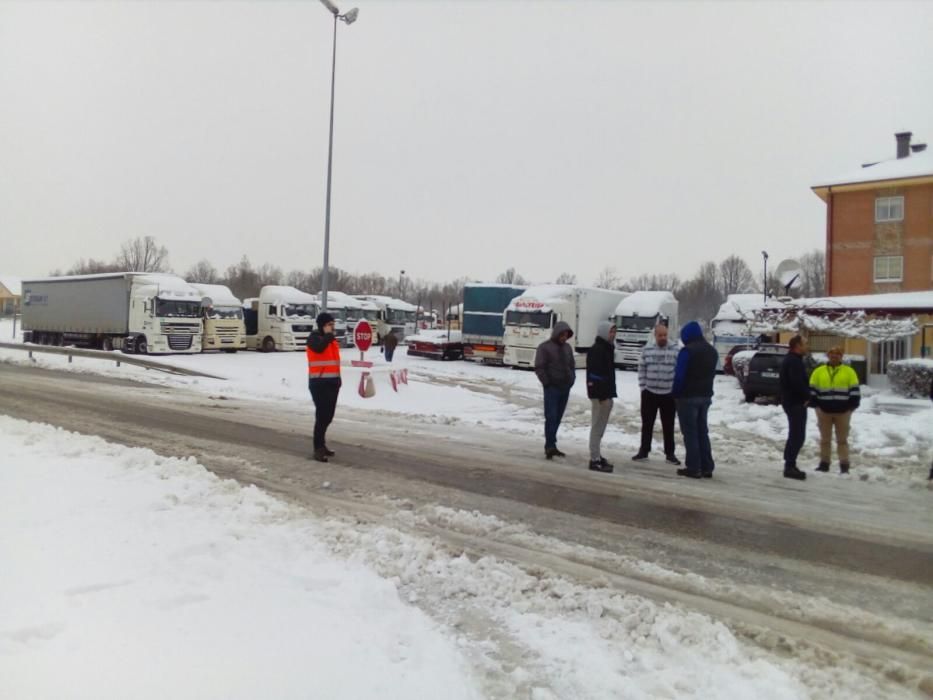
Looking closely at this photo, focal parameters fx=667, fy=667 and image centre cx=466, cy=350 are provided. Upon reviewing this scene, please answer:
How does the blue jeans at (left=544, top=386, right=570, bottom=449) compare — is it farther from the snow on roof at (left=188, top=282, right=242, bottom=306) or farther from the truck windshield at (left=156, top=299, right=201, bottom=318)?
the snow on roof at (left=188, top=282, right=242, bottom=306)

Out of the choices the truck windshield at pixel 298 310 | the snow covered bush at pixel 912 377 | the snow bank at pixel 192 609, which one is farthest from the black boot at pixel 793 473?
the truck windshield at pixel 298 310

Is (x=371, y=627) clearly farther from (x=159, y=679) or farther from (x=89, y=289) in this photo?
(x=89, y=289)

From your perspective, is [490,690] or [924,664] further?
[924,664]

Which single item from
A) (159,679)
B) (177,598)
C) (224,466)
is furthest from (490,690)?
(224,466)

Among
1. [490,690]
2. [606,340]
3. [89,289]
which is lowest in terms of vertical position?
[490,690]

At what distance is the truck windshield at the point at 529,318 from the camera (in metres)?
27.5

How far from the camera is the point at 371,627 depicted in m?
3.95

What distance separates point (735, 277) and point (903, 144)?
78377mm

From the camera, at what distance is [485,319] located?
1210 inches

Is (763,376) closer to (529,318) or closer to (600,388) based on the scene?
(600,388)

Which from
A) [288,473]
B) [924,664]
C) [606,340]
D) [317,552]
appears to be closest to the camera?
[924,664]

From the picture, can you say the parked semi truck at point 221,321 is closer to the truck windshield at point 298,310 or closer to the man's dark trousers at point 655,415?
the truck windshield at point 298,310

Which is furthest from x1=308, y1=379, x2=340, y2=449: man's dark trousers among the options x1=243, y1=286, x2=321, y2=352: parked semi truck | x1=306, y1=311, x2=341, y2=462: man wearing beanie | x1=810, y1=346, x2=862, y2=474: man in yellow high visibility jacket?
x1=243, y1=286, x2=321, y2=352: parked semi truck

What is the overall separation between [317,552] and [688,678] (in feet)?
9.35
